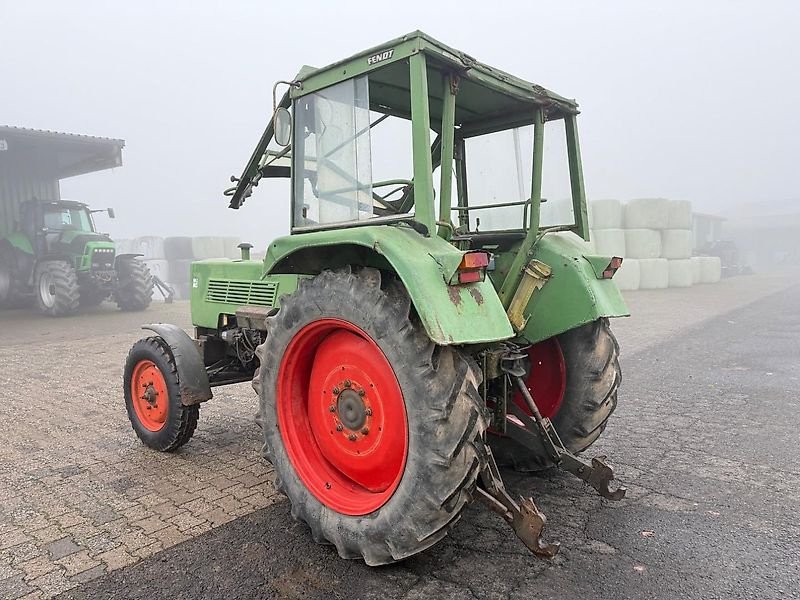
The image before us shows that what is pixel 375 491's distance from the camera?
104 inches

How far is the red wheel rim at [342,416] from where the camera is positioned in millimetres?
2484

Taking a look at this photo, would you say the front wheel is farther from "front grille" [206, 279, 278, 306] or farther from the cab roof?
the cab roof

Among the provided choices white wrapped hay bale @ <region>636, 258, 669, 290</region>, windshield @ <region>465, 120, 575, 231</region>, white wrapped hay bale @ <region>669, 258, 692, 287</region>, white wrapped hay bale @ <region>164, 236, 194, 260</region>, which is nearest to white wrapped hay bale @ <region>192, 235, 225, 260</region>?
white wrapped hay bale @ <region>164, 236, 194, 260</region>

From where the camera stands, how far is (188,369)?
3740 millimetres

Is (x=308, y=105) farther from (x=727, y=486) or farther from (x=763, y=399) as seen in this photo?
(x=763, y=399)

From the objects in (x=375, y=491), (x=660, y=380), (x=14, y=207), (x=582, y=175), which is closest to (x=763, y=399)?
(x=660, y=380)

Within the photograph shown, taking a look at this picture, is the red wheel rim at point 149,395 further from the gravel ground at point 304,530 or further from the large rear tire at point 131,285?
the large rear tire at point 131,285

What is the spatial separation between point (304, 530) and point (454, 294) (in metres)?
1.42

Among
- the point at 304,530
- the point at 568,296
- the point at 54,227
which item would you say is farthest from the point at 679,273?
the point at 304,530

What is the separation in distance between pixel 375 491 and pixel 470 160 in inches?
85.3

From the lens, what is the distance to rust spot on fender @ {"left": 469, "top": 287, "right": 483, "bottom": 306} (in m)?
2.37

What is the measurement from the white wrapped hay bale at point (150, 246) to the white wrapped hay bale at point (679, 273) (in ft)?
59.7

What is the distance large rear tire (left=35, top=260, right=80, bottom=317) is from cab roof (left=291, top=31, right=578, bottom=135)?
11532 millimetres

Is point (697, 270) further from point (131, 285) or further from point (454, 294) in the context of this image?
point (454, 294)
